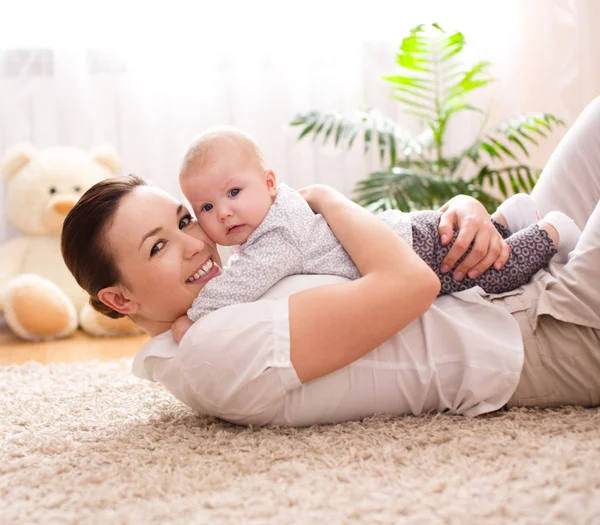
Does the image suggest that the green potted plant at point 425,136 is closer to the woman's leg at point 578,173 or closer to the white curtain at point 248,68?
the white curtain at point 248,68

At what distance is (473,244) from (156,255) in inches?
24.0

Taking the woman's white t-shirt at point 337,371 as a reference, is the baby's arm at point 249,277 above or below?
above

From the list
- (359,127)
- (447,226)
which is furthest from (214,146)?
(359,127)

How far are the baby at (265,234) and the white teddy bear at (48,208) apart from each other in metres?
1.55

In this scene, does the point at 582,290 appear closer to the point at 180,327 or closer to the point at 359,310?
the point at 359,310

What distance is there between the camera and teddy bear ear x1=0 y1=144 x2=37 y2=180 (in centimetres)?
289

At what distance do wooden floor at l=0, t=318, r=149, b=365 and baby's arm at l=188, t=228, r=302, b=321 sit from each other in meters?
1.17

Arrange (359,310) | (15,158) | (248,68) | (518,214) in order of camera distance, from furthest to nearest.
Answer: (248,68) → (15,158) → (518,214) → (359,310)

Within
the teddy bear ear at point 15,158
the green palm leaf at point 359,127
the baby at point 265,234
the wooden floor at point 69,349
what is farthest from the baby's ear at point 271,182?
the teddy bear ear at point 15,158

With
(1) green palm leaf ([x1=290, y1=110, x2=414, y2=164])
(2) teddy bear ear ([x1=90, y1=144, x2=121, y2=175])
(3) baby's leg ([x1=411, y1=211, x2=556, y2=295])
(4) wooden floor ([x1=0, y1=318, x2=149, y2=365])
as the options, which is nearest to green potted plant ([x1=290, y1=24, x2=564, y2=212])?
(1) green palm leaf ([x1=290, y1=110, x2=414, y2=164])

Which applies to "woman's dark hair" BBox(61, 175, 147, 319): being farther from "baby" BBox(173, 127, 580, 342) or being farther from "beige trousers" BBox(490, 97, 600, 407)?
"beige trousers" BBox(490, 97, 600, 407)

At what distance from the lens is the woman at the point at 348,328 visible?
1162mm

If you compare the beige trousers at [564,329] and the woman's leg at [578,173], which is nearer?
the beige trousers at [564,329]

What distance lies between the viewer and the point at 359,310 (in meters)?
1.15
